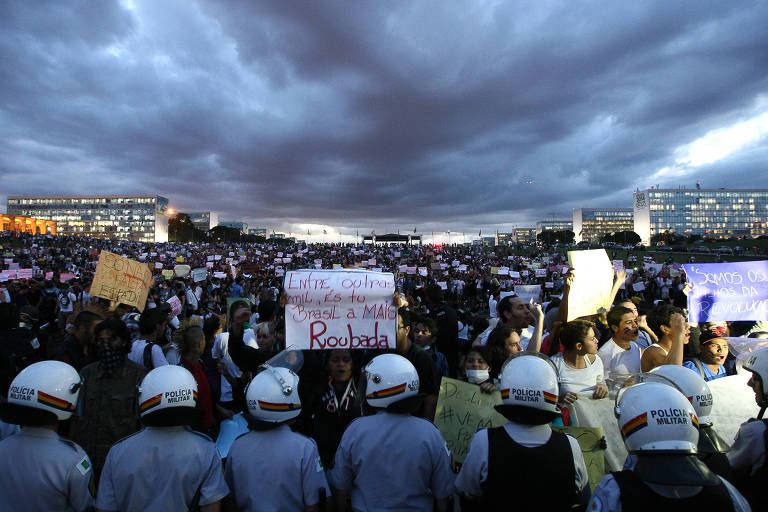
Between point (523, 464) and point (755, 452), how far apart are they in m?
1.54

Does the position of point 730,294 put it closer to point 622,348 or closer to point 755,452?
point 622,348

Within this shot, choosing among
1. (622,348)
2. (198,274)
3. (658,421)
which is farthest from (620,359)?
(198,274)

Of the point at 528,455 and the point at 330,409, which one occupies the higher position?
the point at 528,455

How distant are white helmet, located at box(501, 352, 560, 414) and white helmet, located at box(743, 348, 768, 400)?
1494 millimetres

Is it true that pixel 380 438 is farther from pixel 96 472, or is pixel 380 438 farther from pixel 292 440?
pixel 96 472

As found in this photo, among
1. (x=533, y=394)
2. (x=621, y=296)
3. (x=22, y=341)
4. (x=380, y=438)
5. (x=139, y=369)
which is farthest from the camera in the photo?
(x=621, y=296)

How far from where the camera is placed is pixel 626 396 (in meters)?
1.98

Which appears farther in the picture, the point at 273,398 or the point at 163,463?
the point at 273,398

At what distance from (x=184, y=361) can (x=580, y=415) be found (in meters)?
3.98

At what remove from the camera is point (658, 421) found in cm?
179

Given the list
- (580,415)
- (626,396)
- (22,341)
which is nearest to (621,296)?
(580,415)

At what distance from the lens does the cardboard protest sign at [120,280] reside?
7102 mm

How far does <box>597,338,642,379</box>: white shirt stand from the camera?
4289mm

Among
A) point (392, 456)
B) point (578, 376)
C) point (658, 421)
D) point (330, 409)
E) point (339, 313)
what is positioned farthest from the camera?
point (339, 313)
